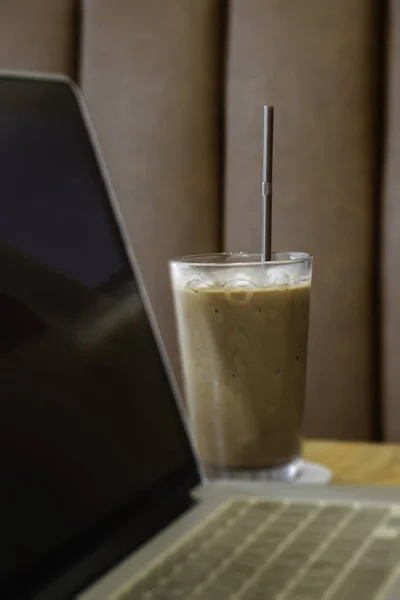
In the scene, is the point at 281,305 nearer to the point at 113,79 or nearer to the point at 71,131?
the point at 71,131

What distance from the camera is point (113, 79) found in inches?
45.8

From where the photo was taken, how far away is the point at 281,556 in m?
0.40

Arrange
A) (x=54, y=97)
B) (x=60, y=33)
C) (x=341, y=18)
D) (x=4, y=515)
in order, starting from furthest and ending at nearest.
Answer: (x=60, y=33)
(x=341, y=18)
(x=54, y=97)
(x=4, y=515)

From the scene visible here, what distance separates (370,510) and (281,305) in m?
0.18

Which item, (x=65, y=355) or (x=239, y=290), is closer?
(x=65, y=355)

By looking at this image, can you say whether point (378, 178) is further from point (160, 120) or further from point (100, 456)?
point (100, 456)

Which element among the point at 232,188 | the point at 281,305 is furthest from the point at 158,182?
the point at 281,305

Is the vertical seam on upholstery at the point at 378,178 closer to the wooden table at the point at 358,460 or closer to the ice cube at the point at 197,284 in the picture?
the wooden table at the point at 358,460

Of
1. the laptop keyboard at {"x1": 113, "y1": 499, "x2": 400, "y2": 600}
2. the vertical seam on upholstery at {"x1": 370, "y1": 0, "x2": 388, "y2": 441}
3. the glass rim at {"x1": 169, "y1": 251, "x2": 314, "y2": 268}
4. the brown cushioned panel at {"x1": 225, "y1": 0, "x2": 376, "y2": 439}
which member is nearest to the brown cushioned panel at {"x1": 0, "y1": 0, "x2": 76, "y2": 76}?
the brown cushioned panel at {"x1": 225, "y1": 0, "x2": 376, "y2": 439}

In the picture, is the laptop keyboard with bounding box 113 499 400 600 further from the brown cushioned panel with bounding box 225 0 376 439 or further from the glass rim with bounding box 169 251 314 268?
the brown cushioned panel with bounding box 225 0 376 439

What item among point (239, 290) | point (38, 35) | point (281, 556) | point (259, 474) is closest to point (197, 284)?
point (239, 290)

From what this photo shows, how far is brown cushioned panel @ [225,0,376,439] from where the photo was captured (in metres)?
1.07

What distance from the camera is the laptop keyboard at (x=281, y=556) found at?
0.37 meters

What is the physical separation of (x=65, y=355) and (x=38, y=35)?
85cm
